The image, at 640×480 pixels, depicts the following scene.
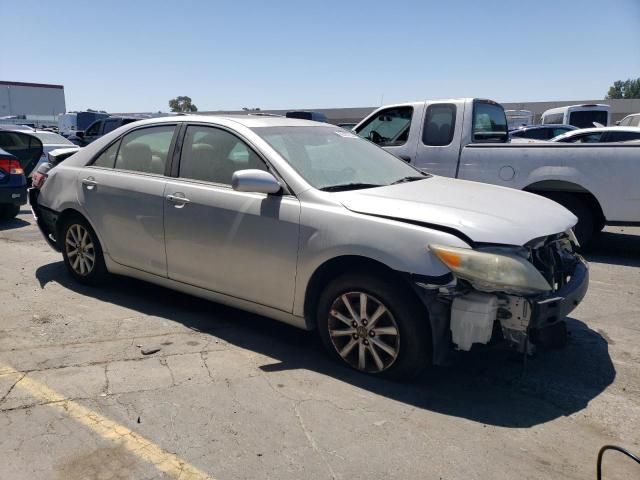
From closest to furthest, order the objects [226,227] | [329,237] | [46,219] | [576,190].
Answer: [329,237]
[226,227]
[46,219]
[576,190]

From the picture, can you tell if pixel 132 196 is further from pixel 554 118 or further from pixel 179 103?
pixel 179 103

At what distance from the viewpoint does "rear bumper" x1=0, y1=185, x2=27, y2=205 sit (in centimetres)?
880

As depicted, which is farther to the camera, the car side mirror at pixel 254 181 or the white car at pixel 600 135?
the white car at pixel 600 135

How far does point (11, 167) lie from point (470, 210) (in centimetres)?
802

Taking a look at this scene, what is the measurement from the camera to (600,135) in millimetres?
11867

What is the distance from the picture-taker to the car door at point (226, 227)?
392cm

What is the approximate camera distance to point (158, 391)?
352cm

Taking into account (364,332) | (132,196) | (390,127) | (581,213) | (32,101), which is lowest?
(364,332)

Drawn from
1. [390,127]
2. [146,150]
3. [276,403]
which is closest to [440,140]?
[390,127]

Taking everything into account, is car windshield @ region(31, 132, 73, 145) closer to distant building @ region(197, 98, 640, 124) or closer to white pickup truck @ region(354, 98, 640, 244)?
white pickup truck @ region(354, 98, 640, 244)

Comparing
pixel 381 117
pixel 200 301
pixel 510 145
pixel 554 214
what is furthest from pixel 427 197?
pixel 381 117

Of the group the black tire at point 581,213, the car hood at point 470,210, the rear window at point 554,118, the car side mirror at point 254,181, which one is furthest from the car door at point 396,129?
the rear window at point 554,118

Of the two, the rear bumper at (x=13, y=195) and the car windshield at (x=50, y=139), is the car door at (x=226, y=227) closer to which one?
the rear bumper at (x=13, y=195)

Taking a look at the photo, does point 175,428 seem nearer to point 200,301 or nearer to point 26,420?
point 26,420
